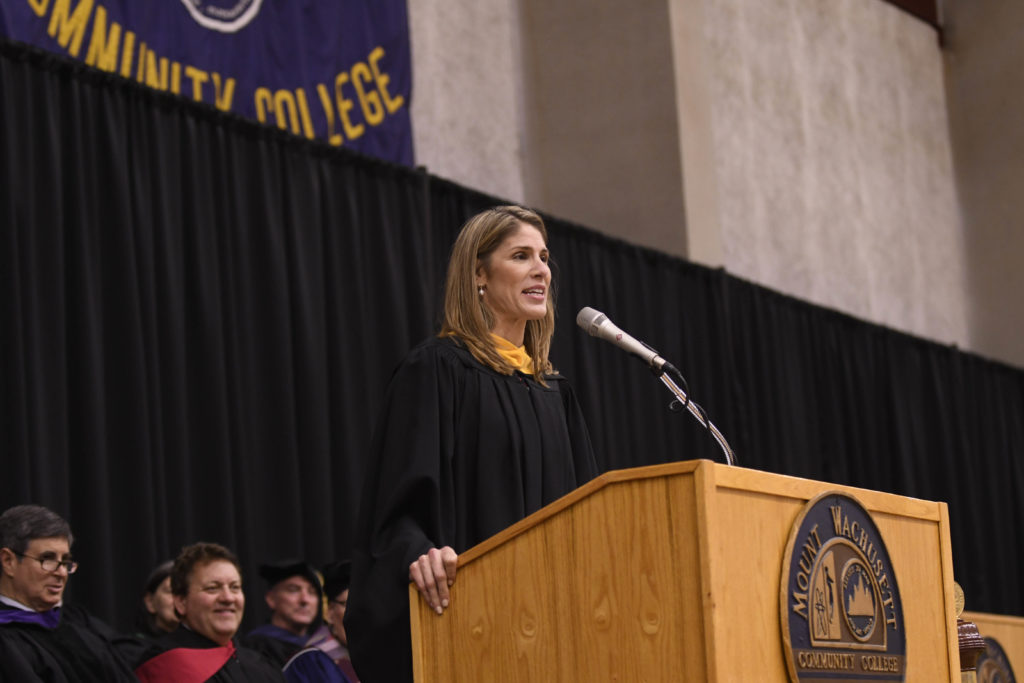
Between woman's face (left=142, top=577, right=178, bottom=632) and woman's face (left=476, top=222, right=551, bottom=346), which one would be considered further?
woman's face (left=142, top=577, right=178, bottom=632)

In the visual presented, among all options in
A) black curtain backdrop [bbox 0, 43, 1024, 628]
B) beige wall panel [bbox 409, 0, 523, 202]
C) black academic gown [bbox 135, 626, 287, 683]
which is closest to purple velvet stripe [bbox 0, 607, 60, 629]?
black academic gown [bbox 135, 626, 287, 683]

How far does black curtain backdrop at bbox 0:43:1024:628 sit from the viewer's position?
5547 millimetres

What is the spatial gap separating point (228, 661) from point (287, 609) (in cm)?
77

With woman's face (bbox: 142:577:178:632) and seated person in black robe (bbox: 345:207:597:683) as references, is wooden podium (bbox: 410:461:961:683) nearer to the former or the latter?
seated person in black robe (bbox: 345:207:597:683)

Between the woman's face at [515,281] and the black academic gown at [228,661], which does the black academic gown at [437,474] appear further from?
the black academic gown at [228,661]

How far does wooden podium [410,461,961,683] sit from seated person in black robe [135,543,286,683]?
8.61ft

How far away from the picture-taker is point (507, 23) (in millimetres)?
9586

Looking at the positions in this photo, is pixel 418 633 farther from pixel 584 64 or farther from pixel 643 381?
pixel 584 64

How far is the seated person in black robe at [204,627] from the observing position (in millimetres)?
4891

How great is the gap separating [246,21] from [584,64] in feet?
10.4

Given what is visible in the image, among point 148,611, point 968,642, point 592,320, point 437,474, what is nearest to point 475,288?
point 592,320

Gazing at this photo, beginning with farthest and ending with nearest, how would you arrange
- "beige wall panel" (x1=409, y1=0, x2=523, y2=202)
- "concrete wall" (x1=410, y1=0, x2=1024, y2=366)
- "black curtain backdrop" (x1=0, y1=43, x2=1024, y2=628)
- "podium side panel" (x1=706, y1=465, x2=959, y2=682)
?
"concrete wall" (x1=410, y1=0, x2=1024, y2=366), "beige wall panel" (x1=409, y1=0, x2=523, y2=202), "black curtain backdrop" (x1=0, y1=43, x2=1024, y2=628), "podium side panel" (x1=706, y1=465, x2=959, y2=682)

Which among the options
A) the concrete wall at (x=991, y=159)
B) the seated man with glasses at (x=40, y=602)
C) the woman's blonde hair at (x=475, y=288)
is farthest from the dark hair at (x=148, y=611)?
the concrete wall at (x=991, y=159)

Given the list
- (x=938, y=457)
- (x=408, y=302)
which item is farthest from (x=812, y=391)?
(x=408, y=302)
